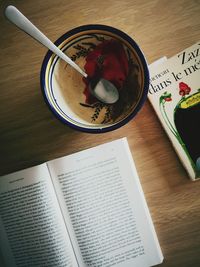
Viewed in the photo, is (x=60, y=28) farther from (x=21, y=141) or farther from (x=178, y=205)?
(x=178, y=205)

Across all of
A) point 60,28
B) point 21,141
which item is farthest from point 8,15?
point 21,141

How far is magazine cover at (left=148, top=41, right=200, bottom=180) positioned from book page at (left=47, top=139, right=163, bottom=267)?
4.0 inches

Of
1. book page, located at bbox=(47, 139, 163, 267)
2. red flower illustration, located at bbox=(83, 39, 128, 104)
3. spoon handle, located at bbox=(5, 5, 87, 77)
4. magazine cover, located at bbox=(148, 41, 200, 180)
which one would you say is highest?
spoon handle, located at bbox=(5, 5, 87, 77)

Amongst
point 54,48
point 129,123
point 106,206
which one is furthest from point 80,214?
point 54,48

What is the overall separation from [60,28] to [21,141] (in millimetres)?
245

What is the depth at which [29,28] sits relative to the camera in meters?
0.44

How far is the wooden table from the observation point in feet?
1.74

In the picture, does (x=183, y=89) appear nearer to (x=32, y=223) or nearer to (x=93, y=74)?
(x=93, y=74)

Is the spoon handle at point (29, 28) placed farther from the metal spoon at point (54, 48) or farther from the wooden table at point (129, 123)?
the wooden table at point (129, 123)

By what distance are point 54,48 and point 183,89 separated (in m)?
→ 0.26

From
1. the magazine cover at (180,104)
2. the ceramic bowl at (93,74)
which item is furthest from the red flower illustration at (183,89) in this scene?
the ceramic bowl at (93,74)

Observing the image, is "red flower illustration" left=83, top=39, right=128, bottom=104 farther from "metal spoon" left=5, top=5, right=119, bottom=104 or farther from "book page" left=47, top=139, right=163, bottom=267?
"book page" left=47, top=139, right=163, bottom=267

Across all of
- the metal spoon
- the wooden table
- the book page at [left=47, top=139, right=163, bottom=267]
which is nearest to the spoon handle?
the metal spoon

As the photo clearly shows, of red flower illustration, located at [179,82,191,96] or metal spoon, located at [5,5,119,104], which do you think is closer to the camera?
metal spoon, located at [5,5,119,104]
